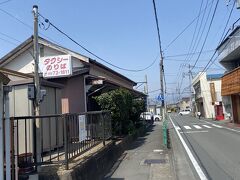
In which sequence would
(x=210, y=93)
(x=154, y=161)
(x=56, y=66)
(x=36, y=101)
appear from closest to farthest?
(x=36, y=101), (x=154, y=161), (x=56, y=66), (x=210, y=93)

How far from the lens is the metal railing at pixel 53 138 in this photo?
7836 mm

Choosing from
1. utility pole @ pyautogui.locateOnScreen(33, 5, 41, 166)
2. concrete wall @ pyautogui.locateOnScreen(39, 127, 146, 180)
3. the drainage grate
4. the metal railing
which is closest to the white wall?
concrete wall @ pyautogui.locateOnScreen(39, 127, 146, 180)

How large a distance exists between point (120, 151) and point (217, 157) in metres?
4.19

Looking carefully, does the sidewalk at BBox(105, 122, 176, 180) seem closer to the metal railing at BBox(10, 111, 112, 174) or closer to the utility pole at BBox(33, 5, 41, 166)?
the metal railing at BBox(10, 111, 112, 174)

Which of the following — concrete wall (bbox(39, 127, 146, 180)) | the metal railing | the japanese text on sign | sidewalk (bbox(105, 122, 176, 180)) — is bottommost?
sidewalk (bbox(105, 122, 176, 180))

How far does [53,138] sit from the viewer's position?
1264cm

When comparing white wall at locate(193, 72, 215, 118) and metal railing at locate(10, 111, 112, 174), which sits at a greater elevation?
white wall at locate(193, 72, 215, 118)

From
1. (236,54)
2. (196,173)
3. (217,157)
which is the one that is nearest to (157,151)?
(217,157)

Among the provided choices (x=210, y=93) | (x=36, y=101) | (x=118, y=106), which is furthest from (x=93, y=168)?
(x=210, y=93)

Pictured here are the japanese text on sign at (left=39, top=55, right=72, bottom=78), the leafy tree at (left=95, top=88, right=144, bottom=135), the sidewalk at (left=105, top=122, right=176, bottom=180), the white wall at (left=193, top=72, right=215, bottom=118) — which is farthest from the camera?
the white wall at (left=193, top=72, right=215, bottom=118)

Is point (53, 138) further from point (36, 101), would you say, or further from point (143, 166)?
point (143, 166)

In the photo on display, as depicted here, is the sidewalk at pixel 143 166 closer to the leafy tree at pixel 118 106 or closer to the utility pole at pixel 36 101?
the leafy tree at pixel 118 106

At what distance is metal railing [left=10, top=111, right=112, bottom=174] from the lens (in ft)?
25.7

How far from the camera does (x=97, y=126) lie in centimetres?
1298
